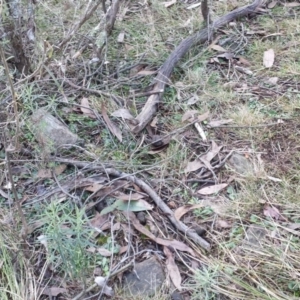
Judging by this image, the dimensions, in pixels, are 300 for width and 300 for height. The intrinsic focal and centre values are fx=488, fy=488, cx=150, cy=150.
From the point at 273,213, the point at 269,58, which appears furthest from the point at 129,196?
the point at 269,58

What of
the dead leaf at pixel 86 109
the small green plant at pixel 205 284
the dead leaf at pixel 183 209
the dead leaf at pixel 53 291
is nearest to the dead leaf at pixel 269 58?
the dead leaf at pixel 86 109

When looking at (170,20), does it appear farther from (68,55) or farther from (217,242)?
(217,242)

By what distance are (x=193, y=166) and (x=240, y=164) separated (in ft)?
0.64

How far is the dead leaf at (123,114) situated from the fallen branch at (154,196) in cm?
33

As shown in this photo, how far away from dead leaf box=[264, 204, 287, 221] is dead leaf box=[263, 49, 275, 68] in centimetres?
103

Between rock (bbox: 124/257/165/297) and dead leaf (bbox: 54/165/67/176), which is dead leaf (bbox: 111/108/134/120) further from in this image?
rock (bbox: 124/257/165/297)

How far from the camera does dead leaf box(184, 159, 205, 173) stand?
2.03m

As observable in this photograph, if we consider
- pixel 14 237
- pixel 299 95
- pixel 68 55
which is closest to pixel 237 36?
pixel 299 95

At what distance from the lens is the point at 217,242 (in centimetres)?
174

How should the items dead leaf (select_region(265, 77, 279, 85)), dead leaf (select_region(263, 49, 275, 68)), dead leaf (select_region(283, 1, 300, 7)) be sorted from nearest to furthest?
dead leaf (select_region(265, 77, 279, 85))
dead leaf (select_region(263, 49, 275, 68))
dead leaf (select_region(283, 1, 300, 7))

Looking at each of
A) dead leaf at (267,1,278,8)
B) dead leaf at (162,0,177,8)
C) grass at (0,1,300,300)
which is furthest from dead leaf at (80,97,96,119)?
dead leaf at (267,1,278,8)

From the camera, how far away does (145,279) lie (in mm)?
1630

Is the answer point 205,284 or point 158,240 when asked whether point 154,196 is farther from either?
point 205,284

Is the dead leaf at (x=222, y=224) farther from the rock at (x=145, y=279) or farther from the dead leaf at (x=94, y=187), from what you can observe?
the dead leaf at (x=94, y=187)
